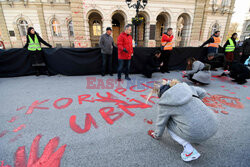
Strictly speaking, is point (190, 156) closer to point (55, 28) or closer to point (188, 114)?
point (188, 114)

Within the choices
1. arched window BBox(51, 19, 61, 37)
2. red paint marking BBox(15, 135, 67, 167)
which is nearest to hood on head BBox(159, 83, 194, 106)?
red paint marking BBox(15, 135, 67, 167)

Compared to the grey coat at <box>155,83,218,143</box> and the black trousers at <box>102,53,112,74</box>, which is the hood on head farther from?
the black trousers at <box>102,53,112,74</box>

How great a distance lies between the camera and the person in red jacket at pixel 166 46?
5.03 meters

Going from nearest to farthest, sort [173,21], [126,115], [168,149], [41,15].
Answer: [168,149] → [126,115] → [173,21] → [41,15]

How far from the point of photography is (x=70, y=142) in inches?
63.5

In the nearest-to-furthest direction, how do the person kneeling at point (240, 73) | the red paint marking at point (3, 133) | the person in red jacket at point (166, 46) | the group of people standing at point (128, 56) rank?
1. the red paint marking at point (3, 133)
2. the group of people standing at point (128, 56)
3. the person kneeling at point (240, 73)
4. the person in red jacket at point (166, 46)

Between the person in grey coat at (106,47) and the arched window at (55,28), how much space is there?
1319 centimetres

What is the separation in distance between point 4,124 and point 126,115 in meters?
2.06

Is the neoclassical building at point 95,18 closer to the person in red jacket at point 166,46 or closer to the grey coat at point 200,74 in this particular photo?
the person in red jacket at point 166,46

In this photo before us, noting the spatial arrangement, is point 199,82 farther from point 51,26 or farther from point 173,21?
point 51,26

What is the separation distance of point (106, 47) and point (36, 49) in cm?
263

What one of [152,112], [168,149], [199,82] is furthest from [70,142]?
[199,82]

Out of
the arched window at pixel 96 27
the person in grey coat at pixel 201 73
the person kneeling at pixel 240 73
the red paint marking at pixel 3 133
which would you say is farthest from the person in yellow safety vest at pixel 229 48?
the arched window at pixel 96 27

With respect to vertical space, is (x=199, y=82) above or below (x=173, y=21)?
below
